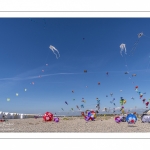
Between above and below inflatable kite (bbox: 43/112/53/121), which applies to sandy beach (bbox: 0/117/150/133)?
below

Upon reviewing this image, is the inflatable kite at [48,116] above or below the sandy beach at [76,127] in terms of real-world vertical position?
above

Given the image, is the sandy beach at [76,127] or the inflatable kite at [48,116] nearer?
the sandy beach at [76,127]

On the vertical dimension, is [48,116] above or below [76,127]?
above

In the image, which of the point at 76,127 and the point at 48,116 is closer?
the point at 76,127

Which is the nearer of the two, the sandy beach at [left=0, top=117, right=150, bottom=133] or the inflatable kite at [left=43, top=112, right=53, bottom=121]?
the sandy beach at [left=0, top=117, right=150, bottom=133]
